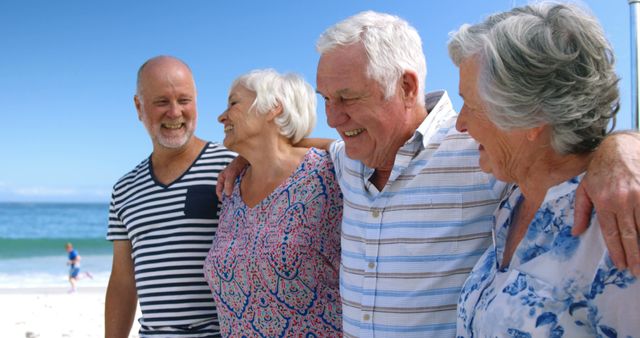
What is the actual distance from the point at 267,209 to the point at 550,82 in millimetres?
1358

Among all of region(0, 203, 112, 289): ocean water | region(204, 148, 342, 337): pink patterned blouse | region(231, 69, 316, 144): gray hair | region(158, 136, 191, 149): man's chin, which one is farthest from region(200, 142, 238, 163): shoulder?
region(0, 203, 112, 289): ocean water

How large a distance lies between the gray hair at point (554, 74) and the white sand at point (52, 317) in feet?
24.0

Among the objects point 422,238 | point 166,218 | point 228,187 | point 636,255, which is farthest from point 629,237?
point 166,218

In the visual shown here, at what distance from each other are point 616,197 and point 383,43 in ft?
3.38

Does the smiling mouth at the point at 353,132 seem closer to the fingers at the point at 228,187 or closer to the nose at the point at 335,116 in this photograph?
the nose at the point at 335,116

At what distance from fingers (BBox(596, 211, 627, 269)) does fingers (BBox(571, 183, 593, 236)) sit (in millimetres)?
59

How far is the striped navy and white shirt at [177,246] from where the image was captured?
9.05 feet

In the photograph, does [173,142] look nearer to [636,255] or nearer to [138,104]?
[138,104]

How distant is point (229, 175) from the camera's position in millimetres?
2725

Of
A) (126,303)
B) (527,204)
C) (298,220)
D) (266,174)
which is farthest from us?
(126,303)

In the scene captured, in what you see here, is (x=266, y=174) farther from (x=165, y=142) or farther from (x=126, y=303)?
(x=126, y=303)

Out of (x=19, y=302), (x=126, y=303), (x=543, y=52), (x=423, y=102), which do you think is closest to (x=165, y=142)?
(x=126, y=303)

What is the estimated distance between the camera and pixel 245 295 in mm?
2420

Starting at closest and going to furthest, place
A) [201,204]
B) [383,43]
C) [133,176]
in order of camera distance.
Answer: [383,43], [201,204], [133,176]
